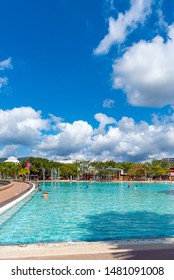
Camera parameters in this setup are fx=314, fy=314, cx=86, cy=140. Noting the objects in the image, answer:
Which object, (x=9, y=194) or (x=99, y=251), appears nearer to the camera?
(x=99, y=251)

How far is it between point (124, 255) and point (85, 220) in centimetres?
1189

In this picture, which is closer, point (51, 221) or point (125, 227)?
point (125, 227)

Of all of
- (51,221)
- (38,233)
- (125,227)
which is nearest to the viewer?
(38,233)

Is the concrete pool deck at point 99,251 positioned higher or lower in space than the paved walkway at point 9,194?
lower

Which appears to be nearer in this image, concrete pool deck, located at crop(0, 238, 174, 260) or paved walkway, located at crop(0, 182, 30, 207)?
concrete pool deck, located at crop(0, 238, 174, 260)

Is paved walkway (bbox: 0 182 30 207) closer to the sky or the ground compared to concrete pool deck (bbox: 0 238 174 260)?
closer to the sky

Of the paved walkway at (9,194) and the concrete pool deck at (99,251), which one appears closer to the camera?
the concrete pool deck at (99,251)

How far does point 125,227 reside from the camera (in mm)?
17875
